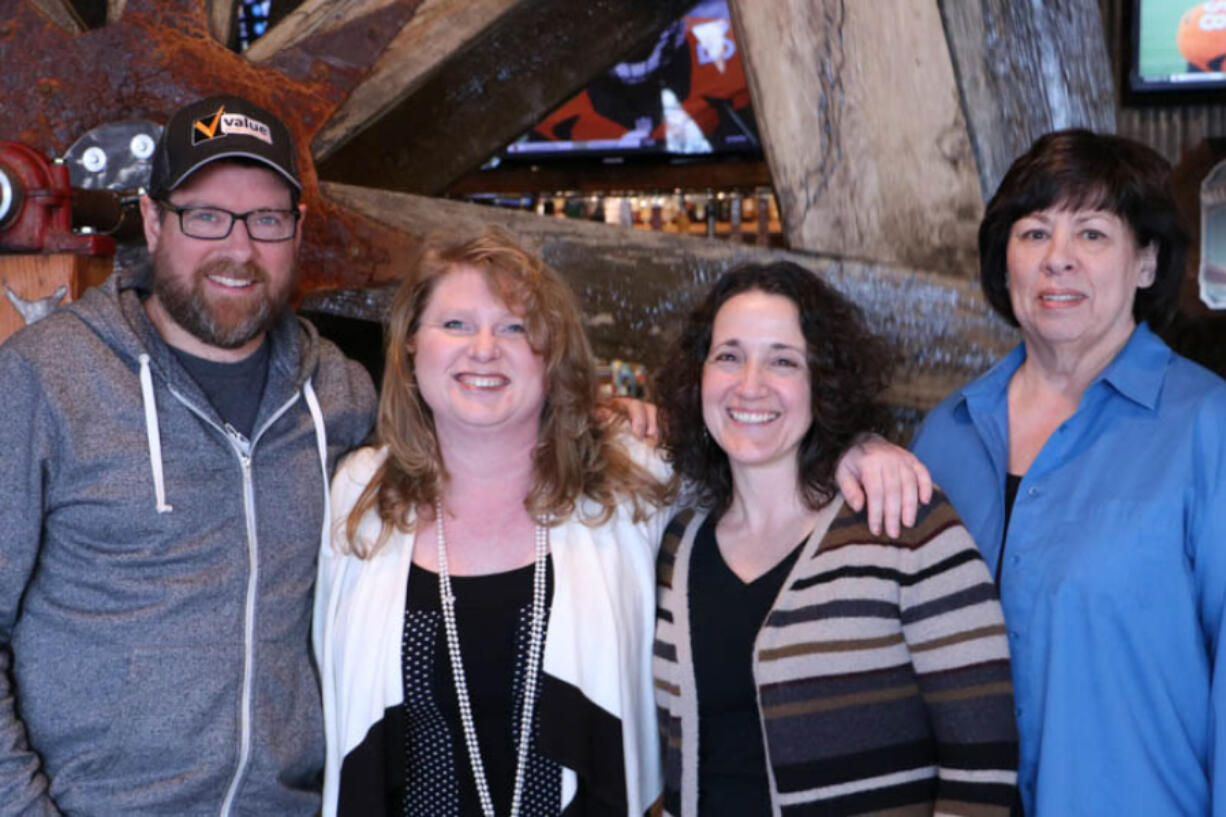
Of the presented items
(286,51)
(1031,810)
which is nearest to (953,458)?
(1031,810)

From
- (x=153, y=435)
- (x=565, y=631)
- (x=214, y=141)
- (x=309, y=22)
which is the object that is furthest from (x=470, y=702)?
(x=309, y=22)

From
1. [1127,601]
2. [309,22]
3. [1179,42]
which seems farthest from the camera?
[1179,42]

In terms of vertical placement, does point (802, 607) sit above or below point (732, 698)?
above

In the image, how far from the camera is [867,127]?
250 cm

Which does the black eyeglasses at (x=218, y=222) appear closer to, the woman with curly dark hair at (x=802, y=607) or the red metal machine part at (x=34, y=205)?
the red metal machine part at (x=34, y=205)

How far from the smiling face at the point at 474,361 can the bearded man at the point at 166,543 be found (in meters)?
0.24

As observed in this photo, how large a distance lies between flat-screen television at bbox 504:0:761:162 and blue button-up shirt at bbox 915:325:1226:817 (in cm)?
311

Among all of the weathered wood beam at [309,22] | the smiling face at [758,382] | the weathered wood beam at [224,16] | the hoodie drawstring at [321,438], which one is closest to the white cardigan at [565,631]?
the hoodie drawstring at [321,438]

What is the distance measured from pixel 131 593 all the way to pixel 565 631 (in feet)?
2.10

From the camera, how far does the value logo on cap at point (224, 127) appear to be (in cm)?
203

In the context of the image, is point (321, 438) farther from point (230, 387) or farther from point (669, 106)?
point (669, 106)

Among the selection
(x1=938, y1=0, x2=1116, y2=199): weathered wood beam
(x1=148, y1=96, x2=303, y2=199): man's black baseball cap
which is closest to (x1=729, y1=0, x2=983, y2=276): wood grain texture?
(x1=938, y1=0, x2=1116, y2=199): weathered wood beam

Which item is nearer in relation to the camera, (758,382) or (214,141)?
(758,382)

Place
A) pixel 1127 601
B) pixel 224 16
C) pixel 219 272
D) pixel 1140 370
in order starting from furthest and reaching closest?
pixel 224 16
pixel 219 272
pixel 1140 370
pixel 1127 601
